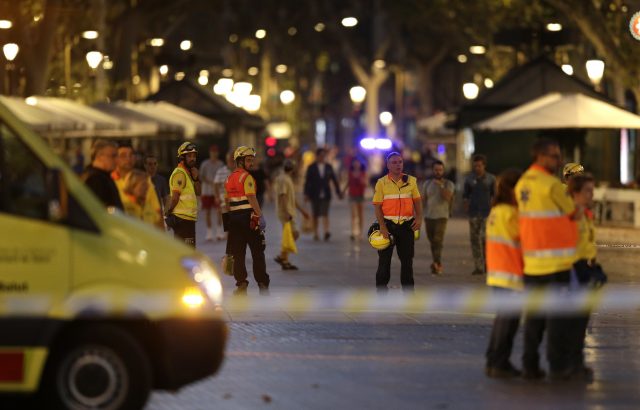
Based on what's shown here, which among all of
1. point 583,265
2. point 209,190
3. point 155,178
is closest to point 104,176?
point 583,265

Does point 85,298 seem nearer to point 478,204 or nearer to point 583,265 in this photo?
point 583,265

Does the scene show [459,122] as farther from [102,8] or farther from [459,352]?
[459,352]

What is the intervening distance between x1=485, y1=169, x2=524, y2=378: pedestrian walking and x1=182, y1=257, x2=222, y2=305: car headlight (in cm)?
283

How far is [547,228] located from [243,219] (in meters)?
7.26

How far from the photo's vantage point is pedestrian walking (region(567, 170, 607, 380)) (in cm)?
1270

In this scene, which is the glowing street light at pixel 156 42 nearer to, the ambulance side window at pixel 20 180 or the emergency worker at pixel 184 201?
the emergency worker at pixel 184 201

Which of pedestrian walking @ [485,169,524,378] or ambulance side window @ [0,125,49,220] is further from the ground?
ambulance side window @ [0,125,49,220]

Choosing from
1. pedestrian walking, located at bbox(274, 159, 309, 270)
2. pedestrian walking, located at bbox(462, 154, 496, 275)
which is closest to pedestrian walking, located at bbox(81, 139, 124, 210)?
pedestrian walking, located at bbox(462, 154, 496, 275)

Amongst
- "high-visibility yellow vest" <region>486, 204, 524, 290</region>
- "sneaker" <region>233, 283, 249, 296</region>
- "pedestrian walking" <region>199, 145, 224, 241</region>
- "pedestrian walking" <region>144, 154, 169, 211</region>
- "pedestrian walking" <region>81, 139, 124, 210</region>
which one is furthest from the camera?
"pedestrian walking" <region>199, 145, 224, 241</region>

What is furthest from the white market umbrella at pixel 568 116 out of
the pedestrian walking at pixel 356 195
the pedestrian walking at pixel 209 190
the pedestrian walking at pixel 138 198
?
the pedestrian walking at pixel 138 198

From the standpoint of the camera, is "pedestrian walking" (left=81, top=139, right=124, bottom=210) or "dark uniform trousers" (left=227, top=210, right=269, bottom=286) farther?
"dark uniform trousers" (left=227, top=210, right=269, bottom=286)

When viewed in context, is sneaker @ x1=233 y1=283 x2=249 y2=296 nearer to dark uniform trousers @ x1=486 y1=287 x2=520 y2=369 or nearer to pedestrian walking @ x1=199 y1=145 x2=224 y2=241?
dark uniform trousers @ x1=486 y1=287 x2=520 y2=369

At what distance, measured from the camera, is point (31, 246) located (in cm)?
994

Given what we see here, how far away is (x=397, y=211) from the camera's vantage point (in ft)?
60.7
